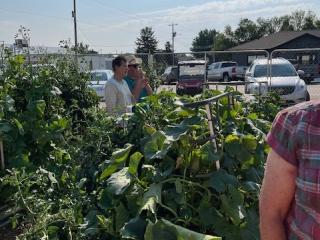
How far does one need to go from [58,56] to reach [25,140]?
2936mm

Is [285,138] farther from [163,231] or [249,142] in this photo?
[249,142]

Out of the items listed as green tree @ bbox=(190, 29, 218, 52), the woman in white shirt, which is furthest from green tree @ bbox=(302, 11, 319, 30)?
the woman in white shirt

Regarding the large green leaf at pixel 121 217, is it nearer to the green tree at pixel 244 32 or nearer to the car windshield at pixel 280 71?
the car windshield at pixel 280 71

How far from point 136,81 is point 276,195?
468 cm

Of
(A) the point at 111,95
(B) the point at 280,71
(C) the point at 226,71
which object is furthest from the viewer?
(C) the point at 226,71

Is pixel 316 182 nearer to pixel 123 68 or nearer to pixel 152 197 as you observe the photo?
pixel 152 197

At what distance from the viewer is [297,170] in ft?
4.52

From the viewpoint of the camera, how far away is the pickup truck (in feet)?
112

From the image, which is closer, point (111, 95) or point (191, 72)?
point (111, 95)

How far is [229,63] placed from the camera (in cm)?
3762

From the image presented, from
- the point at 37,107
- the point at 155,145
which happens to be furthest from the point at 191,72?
the point at 155,145

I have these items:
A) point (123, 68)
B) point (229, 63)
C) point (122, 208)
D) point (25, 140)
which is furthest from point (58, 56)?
point (229, 63)

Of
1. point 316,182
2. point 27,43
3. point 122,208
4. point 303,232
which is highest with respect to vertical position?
point 27,43

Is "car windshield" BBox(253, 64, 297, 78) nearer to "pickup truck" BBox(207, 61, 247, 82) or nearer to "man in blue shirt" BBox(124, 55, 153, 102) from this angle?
"man in blue shirt" BBox(124, 55, 153, 102)
